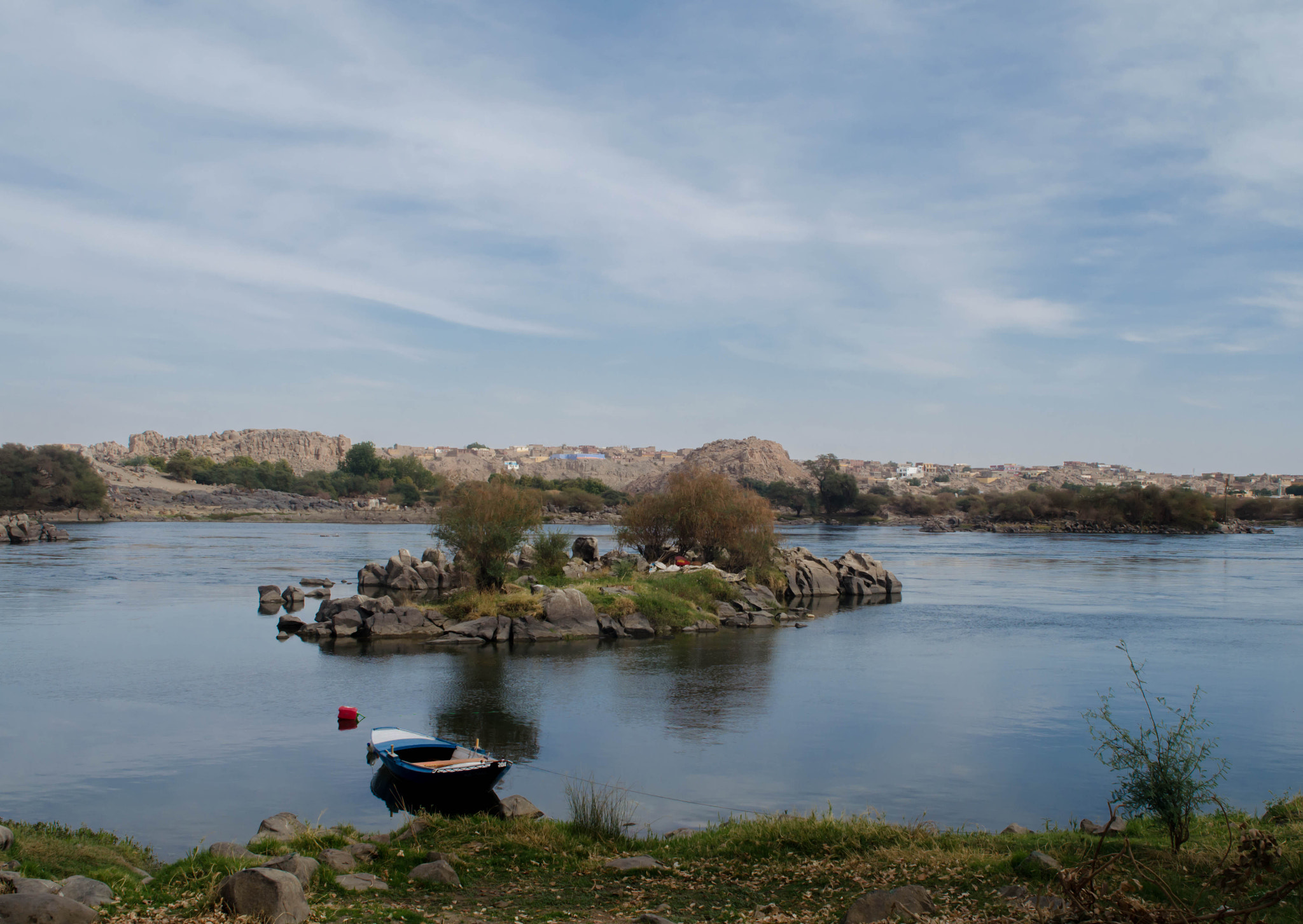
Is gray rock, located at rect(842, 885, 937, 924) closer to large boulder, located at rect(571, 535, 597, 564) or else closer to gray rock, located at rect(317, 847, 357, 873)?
gray rock, located at rect(317, 847, 357, 873)

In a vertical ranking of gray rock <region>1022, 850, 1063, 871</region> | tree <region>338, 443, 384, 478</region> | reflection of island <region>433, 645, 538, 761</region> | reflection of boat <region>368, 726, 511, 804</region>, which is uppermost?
tree <region>338, 443, 384, 478</region>

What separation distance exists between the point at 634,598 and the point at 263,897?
2610 centimetres

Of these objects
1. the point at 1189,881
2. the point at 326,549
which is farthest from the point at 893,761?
the point at 326,549

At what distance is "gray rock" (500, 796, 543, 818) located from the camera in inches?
484

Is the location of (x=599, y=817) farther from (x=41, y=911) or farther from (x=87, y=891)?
(x=41, y=911)

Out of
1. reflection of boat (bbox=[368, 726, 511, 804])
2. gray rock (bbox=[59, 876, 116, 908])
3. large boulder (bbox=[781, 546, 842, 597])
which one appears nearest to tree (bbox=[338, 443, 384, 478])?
large boulder (bbox=[781, 546, 842, 597])

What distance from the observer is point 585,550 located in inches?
1735

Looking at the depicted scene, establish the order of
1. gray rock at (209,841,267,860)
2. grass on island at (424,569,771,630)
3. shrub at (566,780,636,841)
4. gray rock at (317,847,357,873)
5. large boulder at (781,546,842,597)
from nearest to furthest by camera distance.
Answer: gray rock at (317,847,357,873)
gray rock at (209,841,267,860)
shrub at (566,780,636,841)
grass on island at (424,569,771,630)
large boulder at (781,546,842,597)

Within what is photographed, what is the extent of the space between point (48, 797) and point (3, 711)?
7225 mm

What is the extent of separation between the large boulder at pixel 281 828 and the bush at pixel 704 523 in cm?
3319

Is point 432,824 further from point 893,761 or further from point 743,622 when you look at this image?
point 743,622

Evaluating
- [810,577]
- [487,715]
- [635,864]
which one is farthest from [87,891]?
[810,577]

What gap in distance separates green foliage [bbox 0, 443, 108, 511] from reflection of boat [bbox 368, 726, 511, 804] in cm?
10361

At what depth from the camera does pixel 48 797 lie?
1373 cm
